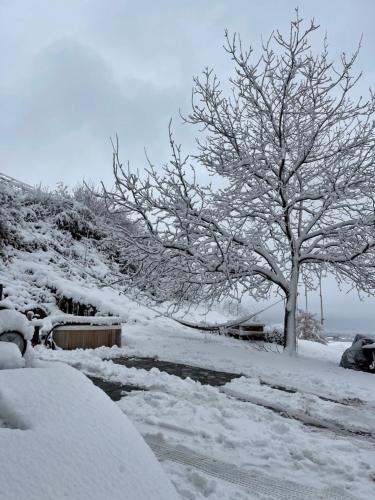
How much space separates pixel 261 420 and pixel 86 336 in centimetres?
638

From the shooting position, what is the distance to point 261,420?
4.42 meters

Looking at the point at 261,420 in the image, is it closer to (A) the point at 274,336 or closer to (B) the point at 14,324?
(B) the point at 14,324

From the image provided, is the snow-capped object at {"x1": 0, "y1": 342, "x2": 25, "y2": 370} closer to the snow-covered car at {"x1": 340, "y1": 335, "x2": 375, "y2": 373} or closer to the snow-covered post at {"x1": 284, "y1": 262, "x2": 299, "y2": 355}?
the snow-covered car at {"x1": 340, "y1": 335, "x2": 375, "y2": 373}

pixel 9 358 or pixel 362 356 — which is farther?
pixel 362 356

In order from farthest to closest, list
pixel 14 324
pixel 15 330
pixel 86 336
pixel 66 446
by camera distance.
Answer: pixel 86 336 < pixel 14 324 < pixel 15 330 < pixel 66 446

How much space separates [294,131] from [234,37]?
3.23 metres

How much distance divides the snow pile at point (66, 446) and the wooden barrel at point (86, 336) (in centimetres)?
776

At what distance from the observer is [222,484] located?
288cm

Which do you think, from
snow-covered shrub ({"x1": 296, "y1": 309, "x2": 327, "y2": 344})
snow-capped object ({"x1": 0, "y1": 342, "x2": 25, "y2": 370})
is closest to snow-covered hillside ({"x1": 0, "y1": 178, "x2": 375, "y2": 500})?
snow-capped object ({"x1": 0, "y1": 342, "x2": 25, "y2": 370})

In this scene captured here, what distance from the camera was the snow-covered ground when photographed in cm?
310

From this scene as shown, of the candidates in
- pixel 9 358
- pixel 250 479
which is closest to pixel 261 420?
pixel 250 479

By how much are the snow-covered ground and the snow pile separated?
1.09m

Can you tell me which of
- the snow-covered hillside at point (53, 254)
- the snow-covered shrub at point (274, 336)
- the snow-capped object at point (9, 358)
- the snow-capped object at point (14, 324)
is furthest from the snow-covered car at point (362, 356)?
the snow-capped object at point (9, 358)

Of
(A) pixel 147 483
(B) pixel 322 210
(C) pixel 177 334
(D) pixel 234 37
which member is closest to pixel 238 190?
(B) pixel 322 210
